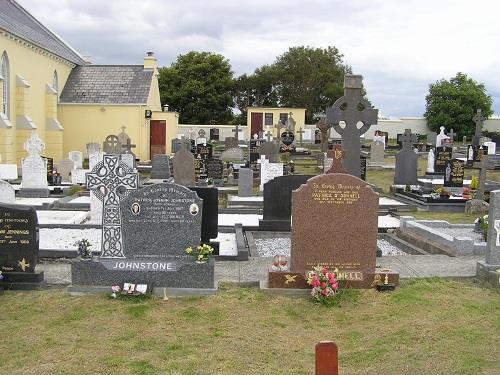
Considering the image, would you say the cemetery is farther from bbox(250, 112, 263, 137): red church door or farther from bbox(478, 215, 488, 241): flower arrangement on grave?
bbox(250, 112, 263, 137): red church door

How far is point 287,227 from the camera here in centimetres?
1264

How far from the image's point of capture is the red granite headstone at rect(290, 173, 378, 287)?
26.5 feet

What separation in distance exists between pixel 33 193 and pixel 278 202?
352 inches

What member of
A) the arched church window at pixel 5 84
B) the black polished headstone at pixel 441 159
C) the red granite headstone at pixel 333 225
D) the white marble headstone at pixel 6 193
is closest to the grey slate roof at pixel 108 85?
the arched church window at pixel 5 84

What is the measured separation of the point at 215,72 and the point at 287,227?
45.2 metres

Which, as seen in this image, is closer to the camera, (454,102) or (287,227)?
(287,227)

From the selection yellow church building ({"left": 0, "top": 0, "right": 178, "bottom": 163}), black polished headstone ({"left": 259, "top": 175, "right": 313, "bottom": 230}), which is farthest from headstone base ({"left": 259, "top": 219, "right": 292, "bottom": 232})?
yellow church building ({"left": 0, "top": 0, "right": 178, "bottom": 163})

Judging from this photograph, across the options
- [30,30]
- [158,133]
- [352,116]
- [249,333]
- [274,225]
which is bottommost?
[249,333]

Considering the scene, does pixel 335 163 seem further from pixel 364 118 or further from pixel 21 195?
pixel 21 195

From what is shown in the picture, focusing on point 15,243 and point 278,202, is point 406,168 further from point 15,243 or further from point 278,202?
point 15,243

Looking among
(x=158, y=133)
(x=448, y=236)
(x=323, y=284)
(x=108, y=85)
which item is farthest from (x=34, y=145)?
(x=158, y=133)

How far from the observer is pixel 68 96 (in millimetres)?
33500

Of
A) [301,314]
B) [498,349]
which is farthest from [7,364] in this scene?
[498,349]

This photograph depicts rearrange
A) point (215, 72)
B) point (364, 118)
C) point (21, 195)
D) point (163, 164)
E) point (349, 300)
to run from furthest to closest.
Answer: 1. point (215, 72)
2. point (163, 164)
3. point (21, 195)
4. point (364, 118)
5. point (349, 300)
